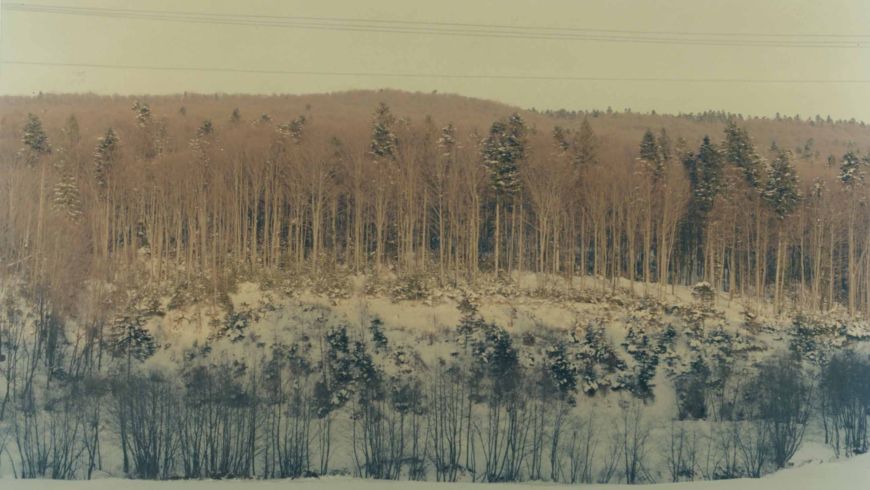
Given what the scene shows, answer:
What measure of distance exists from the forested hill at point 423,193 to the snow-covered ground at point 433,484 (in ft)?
11.9

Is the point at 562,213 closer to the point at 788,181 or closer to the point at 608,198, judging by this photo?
the point at 608,198

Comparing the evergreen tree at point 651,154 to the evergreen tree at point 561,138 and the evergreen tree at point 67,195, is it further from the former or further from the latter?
the evergreen tree at point 67,195

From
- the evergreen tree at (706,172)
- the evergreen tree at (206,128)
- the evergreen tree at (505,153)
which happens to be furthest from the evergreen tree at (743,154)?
the evergreen tree at (206,128)

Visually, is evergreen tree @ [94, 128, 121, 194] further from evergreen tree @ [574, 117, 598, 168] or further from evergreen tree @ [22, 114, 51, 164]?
evergreen tree @ [574, 117, 598, 168]

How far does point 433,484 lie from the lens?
618 inches

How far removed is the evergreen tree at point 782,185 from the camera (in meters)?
18.8

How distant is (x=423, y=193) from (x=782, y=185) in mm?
7429

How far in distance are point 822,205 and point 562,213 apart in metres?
5.35

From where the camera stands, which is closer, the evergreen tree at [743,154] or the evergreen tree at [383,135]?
the evergreen tree at [383,135]

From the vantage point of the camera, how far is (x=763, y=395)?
56.7ft

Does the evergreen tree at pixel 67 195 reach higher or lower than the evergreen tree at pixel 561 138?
lower

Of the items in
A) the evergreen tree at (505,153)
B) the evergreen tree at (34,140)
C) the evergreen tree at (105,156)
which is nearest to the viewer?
the evergreen tree at (34,140)

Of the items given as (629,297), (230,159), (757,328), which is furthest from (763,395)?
(230,159)

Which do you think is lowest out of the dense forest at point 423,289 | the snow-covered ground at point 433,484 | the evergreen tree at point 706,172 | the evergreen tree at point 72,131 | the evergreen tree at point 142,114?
the snow-covered ground at point 433,484
